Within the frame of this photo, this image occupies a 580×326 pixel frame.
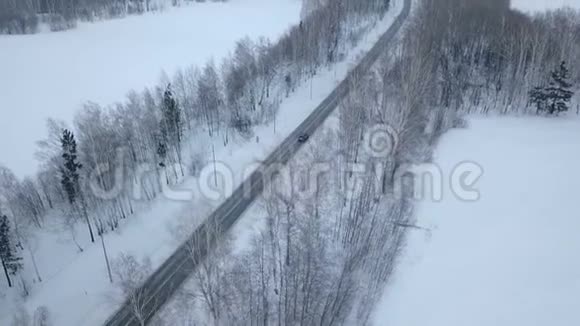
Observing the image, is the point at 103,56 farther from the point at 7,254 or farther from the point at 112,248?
the point at 7,254

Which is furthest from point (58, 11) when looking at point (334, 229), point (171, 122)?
point (334, 229)

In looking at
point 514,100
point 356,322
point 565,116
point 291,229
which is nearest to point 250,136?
point 291,229

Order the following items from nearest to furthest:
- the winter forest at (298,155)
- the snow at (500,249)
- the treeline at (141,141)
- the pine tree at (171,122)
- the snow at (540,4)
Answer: the winter forest at (298,155)
the snow at (500,249)
the treeline at (141,141)
the pine tree at (171,122)
the snow at (540,4)

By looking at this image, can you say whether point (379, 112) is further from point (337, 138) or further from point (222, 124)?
point (222, 124)

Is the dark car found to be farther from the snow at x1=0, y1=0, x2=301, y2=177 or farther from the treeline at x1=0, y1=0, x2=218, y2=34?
the treeline at x1=0, y1=0, x2=218, y2=34

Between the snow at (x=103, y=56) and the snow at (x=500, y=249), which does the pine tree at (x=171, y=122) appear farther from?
the snow at (x=500, y=249)

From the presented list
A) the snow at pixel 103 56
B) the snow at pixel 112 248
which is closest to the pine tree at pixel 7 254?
the snow at pixel 112 248

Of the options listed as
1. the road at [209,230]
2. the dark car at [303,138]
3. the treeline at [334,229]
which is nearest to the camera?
the treeline at [334,229]
